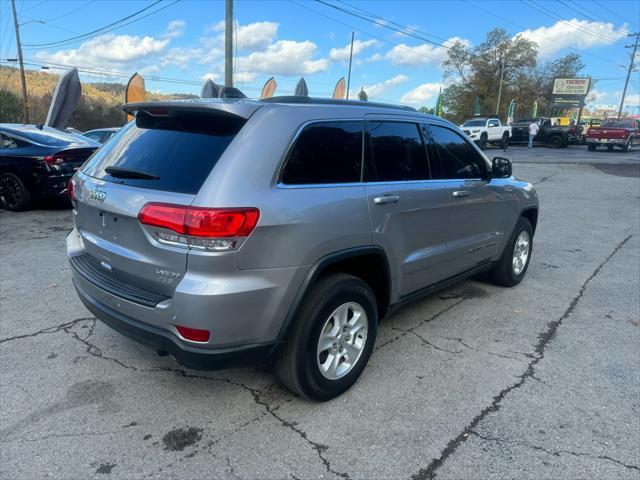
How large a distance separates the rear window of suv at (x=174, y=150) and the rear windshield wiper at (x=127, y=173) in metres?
0.01

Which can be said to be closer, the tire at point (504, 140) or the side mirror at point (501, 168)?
the side mirror at point (501, 168)

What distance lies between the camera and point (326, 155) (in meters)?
2.85

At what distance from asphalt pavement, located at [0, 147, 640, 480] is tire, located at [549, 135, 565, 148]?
30731mm

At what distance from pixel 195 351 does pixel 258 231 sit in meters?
0.70

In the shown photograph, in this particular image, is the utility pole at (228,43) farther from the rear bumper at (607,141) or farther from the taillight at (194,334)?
the rear bumper at (607,141)

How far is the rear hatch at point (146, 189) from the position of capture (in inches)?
97.0

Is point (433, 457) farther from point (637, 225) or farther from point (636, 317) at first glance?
point (637, 225)

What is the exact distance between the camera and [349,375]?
3082 mm

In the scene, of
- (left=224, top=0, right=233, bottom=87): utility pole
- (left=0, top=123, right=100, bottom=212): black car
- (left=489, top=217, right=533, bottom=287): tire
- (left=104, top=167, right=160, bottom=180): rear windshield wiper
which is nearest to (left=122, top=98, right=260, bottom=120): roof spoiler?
(left=104, top=167, right=160, bottom=180): rear windshield wiper

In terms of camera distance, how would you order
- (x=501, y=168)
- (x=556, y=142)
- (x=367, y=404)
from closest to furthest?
1. (x=367, y=404)
2. (x=501, y=168)
3. (x=556, y=142)

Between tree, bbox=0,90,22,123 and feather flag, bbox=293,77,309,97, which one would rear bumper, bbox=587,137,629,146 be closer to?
feather flag, bbox=293,77,309,97

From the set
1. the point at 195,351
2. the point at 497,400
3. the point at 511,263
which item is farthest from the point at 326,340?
the point at 511,263

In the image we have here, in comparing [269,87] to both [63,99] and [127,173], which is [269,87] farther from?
[127,173]

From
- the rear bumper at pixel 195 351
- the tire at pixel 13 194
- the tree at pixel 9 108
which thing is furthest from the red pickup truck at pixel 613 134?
the tree at pixel 9 108
